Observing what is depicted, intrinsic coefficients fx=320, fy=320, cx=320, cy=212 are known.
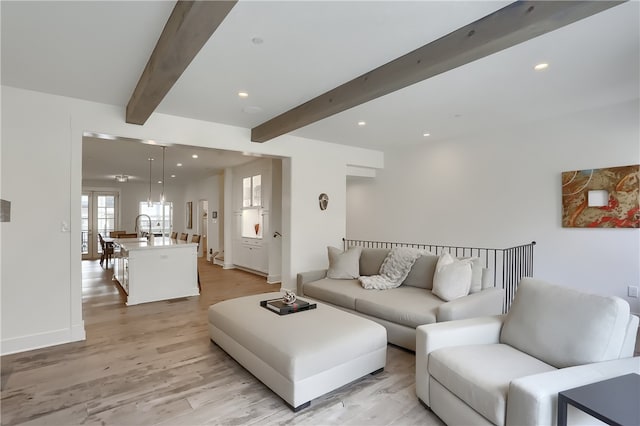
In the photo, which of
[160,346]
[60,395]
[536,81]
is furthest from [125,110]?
[536,81]

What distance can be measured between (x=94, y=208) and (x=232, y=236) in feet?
19.2

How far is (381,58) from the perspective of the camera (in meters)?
2.73

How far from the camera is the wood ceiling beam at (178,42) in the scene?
180cm

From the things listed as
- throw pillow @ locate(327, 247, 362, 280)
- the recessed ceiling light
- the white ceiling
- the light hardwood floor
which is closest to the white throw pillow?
the light hardwood floor

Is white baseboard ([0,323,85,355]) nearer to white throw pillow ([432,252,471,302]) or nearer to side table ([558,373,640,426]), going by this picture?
white throw pillow ([432,252,471,302])

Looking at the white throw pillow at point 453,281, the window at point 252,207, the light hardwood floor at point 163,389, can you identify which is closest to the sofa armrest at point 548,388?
the light hardwood floor at point 163,389

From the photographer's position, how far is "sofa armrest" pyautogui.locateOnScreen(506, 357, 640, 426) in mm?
1489

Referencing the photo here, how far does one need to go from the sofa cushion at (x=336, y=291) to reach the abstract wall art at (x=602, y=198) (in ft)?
9.82

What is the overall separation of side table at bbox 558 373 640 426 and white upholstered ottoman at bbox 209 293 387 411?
137 cm

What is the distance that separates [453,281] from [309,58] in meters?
2.57

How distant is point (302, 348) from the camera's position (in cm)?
228

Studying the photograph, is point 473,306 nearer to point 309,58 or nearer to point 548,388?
point 548,388

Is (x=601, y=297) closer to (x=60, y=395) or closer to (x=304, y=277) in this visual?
(x=304, y=277)

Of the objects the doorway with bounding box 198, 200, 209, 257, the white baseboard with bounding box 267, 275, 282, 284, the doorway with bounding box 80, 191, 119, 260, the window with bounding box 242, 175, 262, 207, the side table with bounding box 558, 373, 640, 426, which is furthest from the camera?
the doorway with bounding box 198, 200, 209, 257
